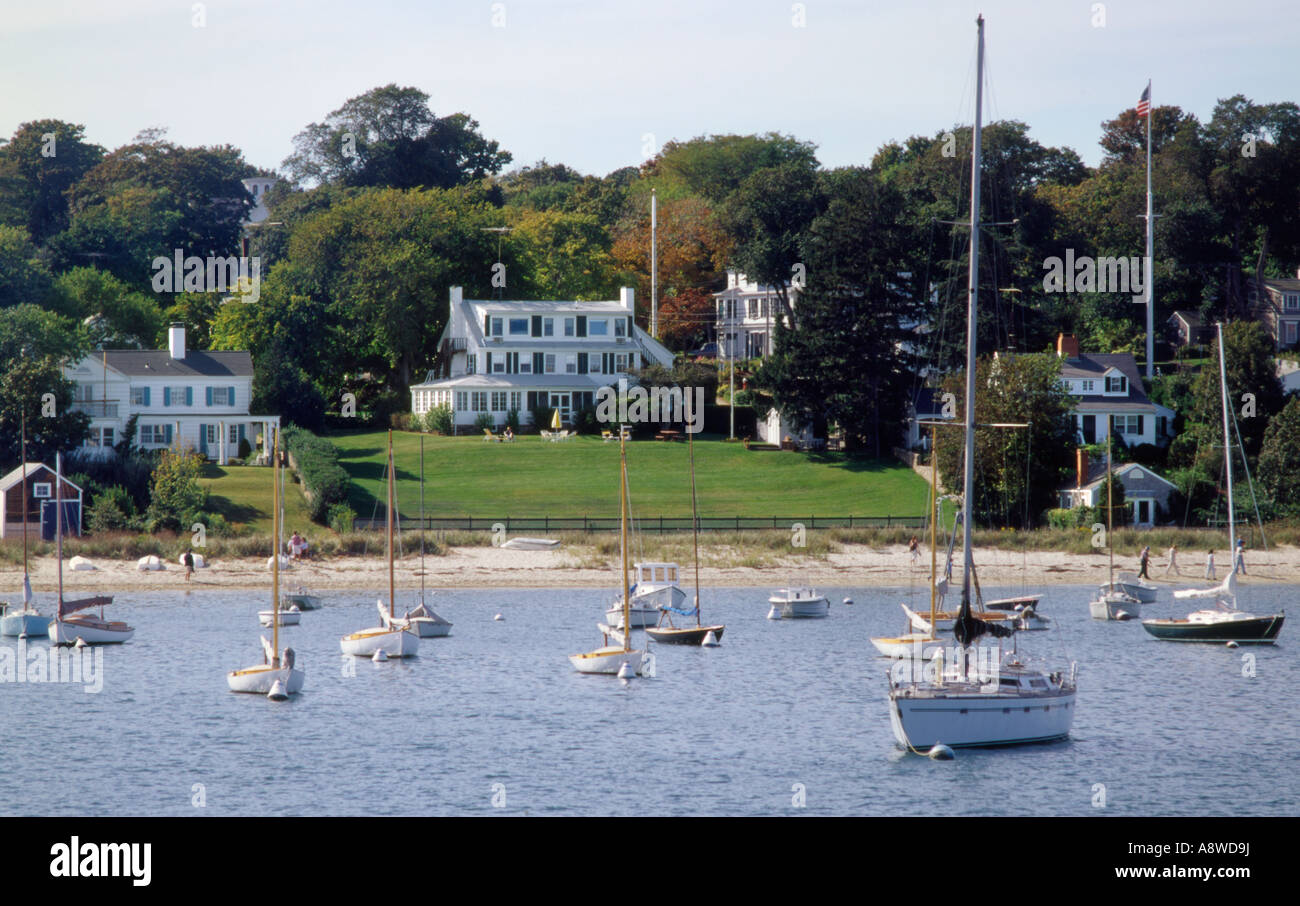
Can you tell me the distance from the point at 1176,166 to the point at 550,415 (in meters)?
54.7

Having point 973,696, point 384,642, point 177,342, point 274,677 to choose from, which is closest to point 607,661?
point 384,642

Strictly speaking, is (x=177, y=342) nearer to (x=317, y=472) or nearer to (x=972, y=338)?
(x=317, y=472)

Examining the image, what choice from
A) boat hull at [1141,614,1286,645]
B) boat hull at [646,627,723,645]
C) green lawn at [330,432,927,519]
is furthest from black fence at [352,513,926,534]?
boat hull at [1141,614,1286,645]

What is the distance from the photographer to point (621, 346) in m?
98.4

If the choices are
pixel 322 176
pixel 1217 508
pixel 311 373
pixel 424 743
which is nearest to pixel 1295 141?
pixel 1217 508

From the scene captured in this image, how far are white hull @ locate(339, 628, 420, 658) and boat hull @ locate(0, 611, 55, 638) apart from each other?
38.8 feet

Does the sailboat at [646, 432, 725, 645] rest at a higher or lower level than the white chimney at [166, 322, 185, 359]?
lower

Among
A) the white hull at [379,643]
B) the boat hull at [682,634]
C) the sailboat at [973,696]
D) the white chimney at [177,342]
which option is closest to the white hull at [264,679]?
the white hull at [379,643]

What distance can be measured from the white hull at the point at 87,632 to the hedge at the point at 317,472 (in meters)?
17.8

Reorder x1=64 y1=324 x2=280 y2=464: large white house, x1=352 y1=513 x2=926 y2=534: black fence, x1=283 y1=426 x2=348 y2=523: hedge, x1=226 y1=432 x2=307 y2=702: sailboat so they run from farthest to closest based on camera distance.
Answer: x1=64 y1=324 x2=280 y2=464: large white house
x1=352 y1=513 x2=926 y2=534: black fence
x1=283 y1=426 x2=348 y2=523: hedge
x1=226 y1=432 x2=307 y2=702: sailboat

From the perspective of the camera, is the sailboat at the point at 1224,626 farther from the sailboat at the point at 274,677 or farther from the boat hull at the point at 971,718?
the sailboat at the point at 274,677

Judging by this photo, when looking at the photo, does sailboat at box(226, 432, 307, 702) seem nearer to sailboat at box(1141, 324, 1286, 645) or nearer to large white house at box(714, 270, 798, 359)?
sailboat at box(1141, 324, 1286, 645)

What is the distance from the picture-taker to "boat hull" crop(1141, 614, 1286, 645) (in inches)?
1999

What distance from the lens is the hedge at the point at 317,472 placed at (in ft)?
222
